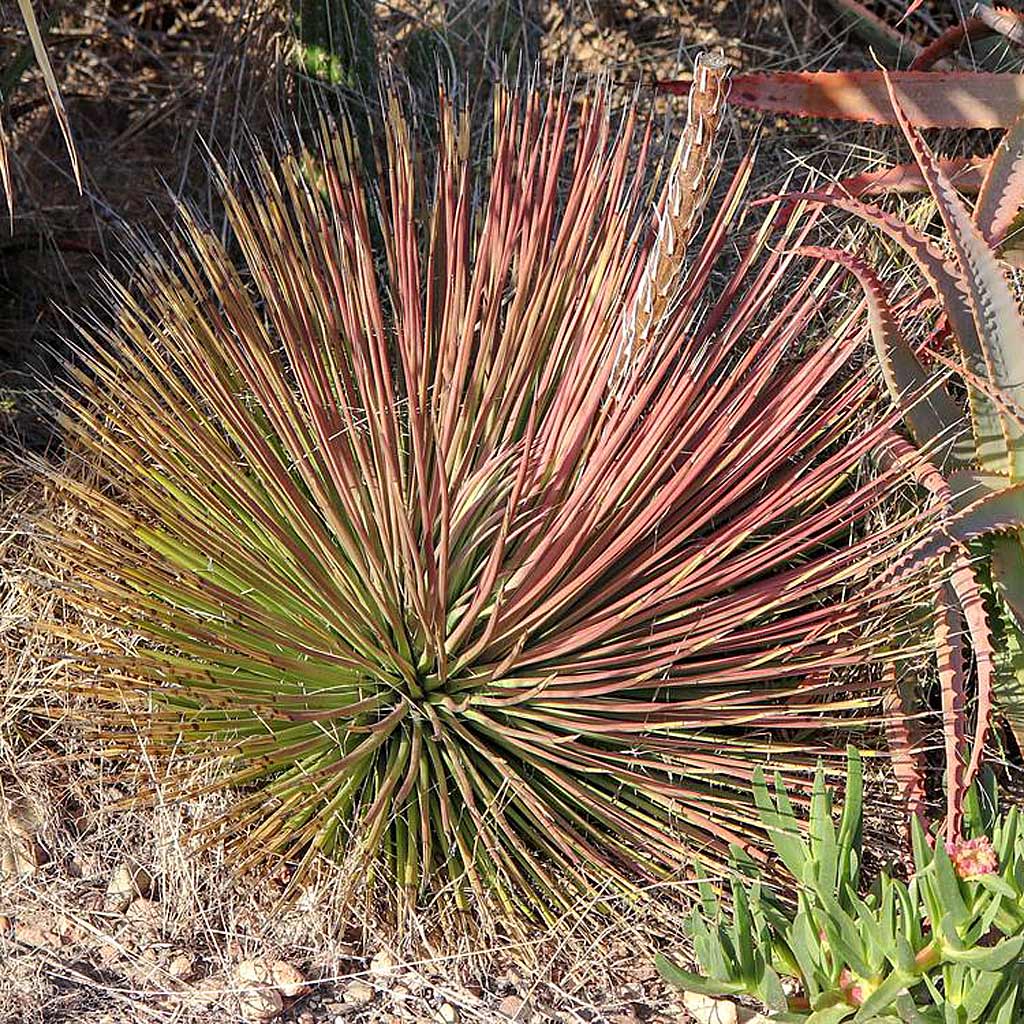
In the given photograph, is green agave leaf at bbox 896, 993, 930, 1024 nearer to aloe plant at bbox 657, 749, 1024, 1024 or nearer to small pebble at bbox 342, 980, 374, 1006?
aloe plant at bbox 657, 749, 1024, 1024

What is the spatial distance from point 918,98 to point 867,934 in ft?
4.66

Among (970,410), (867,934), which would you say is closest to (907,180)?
(970,410)

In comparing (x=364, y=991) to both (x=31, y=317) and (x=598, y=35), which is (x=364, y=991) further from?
(x=598, y=35)

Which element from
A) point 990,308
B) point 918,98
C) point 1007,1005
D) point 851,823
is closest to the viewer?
point 1007,1005

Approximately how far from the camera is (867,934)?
1.67 meters

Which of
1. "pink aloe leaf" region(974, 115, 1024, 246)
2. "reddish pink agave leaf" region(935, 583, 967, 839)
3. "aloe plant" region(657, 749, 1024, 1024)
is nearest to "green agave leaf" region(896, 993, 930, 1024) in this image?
"aloe plant" region(657, 749, 1024, 1024)

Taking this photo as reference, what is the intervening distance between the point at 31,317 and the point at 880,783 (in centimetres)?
213

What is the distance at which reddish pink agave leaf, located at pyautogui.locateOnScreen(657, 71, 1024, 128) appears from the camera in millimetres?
2271

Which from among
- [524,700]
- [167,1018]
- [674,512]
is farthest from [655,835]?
[167,1018]

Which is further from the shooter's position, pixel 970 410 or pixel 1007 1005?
pixel 970 410

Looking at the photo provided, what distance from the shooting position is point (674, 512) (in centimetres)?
199

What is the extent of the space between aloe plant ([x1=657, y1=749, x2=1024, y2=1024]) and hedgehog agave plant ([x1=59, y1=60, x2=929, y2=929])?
0.18m

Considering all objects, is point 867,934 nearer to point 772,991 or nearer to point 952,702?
point 772,991

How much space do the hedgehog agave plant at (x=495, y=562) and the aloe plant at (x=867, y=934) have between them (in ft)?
0.61
